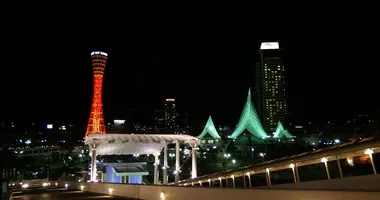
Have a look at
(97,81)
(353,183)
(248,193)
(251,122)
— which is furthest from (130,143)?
(251,122)

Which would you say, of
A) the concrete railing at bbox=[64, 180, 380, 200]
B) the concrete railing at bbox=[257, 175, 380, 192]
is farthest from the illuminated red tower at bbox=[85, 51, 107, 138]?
the concrete railing at bbox=[257, 175, 380, 192]

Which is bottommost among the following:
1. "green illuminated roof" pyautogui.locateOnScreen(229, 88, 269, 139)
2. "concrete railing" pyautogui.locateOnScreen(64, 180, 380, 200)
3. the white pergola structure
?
"concrete railing" pyautogui.locateOnScreen(64, 180, 380, 200)

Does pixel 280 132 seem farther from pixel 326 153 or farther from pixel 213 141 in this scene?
pixel 326 153


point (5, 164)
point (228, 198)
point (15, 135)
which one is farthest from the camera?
point (15, 135)

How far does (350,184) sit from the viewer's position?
8641 mm

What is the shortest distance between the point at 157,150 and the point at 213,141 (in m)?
83.2

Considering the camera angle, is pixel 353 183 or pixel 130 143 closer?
pixel 353 183

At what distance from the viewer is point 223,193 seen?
8.70m

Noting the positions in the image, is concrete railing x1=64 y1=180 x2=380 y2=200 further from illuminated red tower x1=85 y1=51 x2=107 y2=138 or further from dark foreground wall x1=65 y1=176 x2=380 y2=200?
illuminated red tower x1=85 y1=51 x2=107 y2=138

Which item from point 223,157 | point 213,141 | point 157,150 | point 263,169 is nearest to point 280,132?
point 213,141

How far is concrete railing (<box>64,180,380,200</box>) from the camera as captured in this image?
19.3ft

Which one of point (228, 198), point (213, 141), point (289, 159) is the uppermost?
point (213, 141)

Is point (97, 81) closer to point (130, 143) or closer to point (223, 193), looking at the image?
point (130, 143)

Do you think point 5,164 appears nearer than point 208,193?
No
